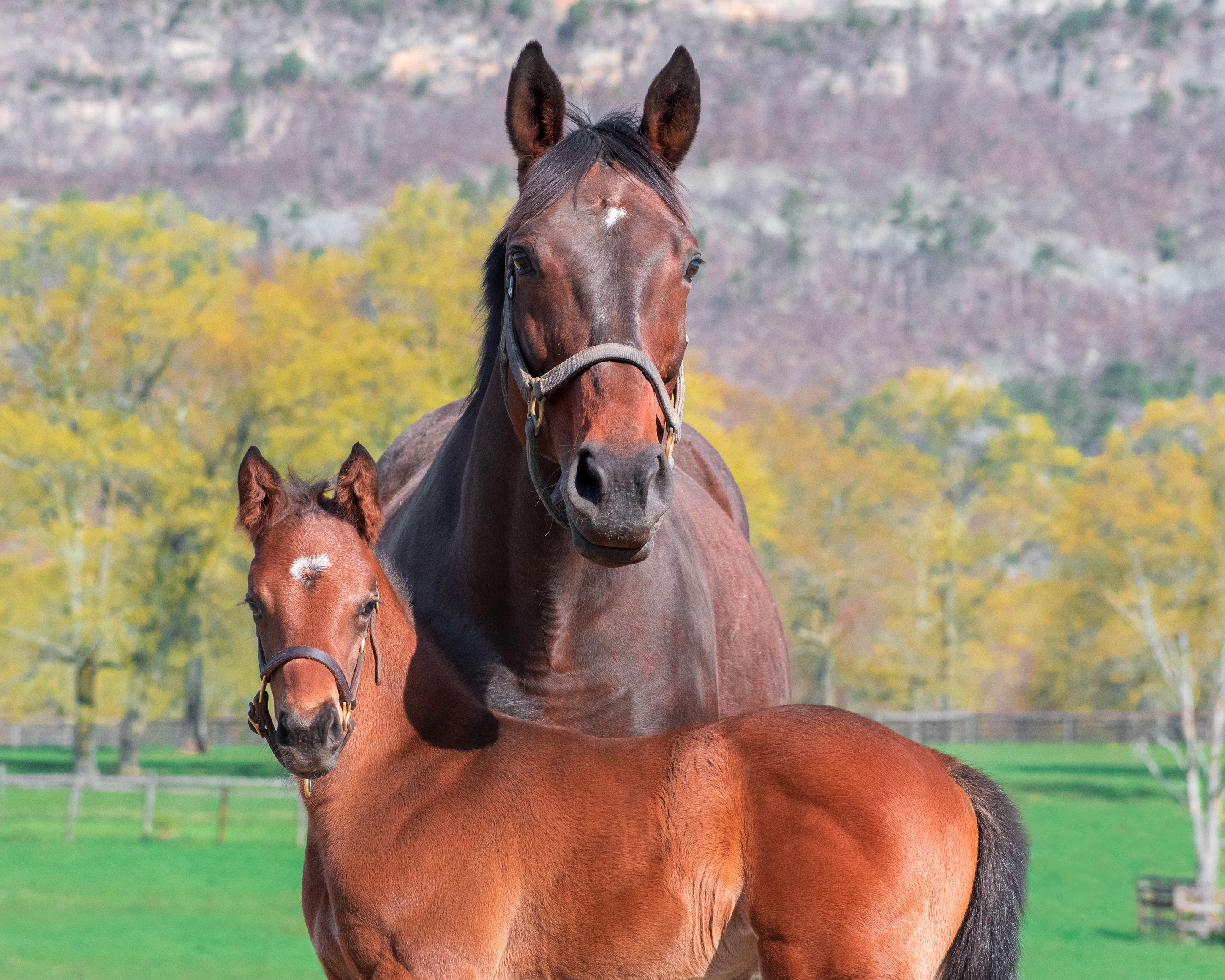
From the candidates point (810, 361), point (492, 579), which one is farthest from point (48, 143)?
point (492, 579)

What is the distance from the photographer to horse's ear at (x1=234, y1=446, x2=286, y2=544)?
3.62 m

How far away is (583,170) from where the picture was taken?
141 inches

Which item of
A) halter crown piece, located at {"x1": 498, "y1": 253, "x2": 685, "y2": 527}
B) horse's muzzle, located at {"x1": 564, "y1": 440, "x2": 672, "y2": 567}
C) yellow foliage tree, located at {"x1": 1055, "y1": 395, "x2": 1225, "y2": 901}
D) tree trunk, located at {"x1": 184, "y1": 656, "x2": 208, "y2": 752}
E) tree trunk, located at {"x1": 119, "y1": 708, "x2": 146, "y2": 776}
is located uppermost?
halter crown piece, located at {"x1": 498, "y1": 253, "x2": 685, "y2": 527}

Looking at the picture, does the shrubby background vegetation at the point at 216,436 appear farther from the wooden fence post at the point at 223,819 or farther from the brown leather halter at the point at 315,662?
the brown leather halter at the point at 315,662

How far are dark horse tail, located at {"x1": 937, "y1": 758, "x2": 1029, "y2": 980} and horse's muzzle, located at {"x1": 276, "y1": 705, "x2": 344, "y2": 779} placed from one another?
151cm

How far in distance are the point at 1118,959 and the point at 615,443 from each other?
864 inches

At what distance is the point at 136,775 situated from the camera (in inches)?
1412

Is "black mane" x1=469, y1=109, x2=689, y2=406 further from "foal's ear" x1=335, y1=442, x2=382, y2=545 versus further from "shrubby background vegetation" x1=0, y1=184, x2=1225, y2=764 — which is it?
"shrubby background vegetation" x1=0, y1=184, x2=1225, y2=764

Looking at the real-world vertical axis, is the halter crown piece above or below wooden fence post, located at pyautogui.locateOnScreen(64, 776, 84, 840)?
above

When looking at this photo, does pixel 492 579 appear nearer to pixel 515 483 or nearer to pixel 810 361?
pixel 515 483

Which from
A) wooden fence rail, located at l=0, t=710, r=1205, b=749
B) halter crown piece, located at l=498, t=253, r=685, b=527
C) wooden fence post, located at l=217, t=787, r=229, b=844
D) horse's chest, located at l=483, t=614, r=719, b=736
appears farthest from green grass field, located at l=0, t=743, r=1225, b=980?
wooden fence rail, located at l=0, t=710, r=1205, b=749

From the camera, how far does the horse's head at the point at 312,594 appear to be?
132 inches

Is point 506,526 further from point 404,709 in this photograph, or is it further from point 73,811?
point 73,811

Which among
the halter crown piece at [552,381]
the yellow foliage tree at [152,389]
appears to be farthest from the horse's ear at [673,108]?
the yellow foliage tree at [152,389]
